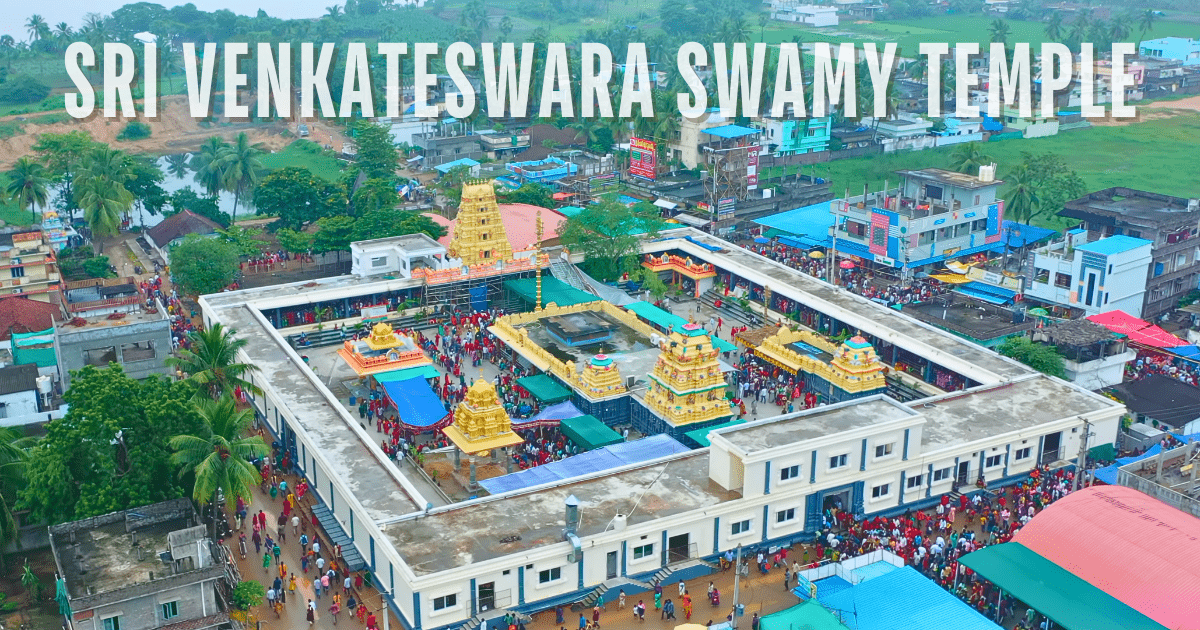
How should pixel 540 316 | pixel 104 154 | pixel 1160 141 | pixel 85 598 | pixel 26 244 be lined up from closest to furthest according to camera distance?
pixel 85 598 → pixel 540 316 → pixel 26 244 → pixel 104 154 → pixel 1160 141

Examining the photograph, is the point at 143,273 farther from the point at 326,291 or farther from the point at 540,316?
the point at 540,316

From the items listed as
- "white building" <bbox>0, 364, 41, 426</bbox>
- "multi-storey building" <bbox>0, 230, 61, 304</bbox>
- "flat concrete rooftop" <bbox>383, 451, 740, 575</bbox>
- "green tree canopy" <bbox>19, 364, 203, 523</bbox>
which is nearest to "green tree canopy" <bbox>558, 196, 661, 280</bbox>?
"flat concrete rooftop" <bbox>383, 451, 740, 575</bbox>

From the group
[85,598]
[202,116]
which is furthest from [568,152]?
[85,598]

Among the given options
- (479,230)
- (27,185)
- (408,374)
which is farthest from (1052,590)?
(27,185)

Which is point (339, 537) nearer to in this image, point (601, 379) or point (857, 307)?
point (601, 379)

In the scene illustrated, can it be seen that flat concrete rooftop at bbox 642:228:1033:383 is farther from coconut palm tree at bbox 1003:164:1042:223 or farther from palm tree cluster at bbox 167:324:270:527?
palm tree cluster at bbox 167:324:270:527

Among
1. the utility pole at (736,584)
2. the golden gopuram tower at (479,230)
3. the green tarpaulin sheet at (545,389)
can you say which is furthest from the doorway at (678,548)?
the golden gopuram tower at (479,230)
